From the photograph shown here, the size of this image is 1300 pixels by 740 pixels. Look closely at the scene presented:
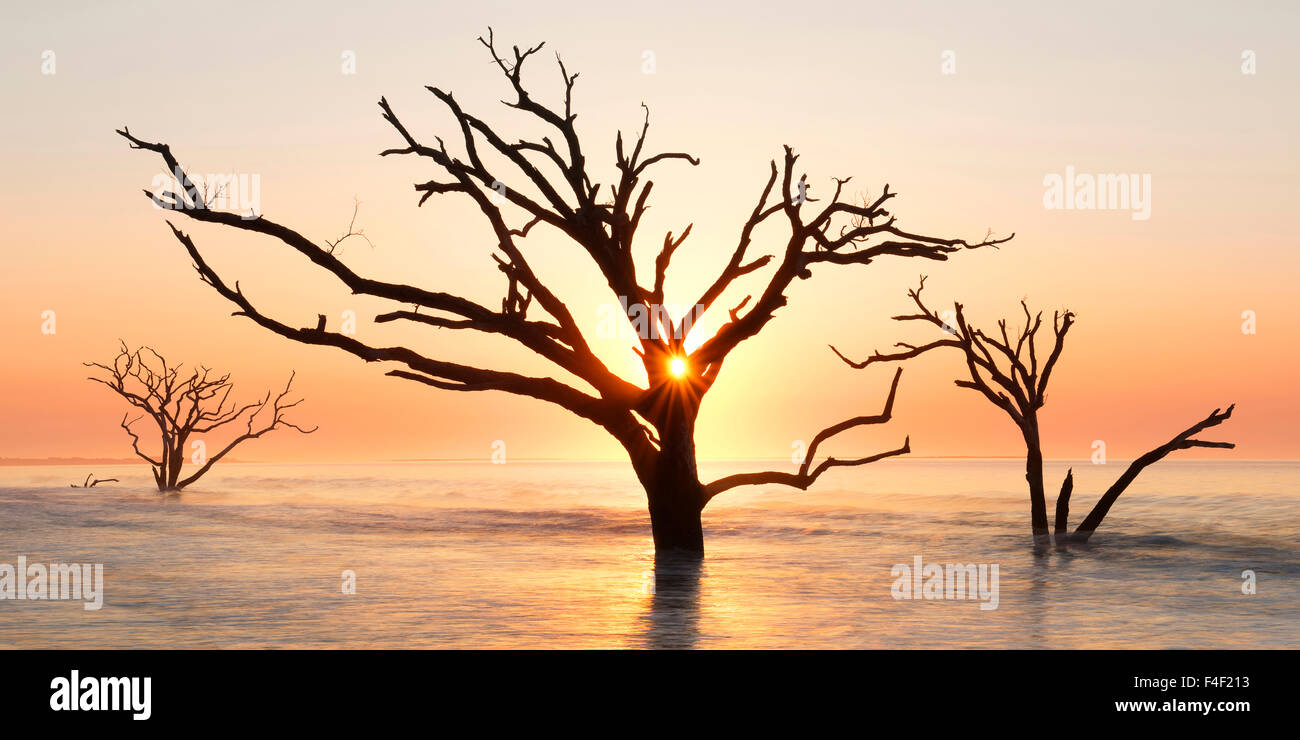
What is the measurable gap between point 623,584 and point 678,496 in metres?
4.12

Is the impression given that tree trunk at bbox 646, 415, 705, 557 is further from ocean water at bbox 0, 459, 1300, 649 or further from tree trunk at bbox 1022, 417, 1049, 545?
tree trunk at bbox 1022, 417, 1049, 545

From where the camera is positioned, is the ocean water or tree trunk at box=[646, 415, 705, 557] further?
tree trunk at box=[646, 415, 705, 557]

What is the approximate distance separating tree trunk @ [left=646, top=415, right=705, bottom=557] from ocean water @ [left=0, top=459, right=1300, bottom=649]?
32.5 inches

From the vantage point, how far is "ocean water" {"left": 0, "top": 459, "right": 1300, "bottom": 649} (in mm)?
10141

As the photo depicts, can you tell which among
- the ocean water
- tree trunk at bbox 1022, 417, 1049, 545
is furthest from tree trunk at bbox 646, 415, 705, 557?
tree trunk at bbox 1022, 417, 1049, 545

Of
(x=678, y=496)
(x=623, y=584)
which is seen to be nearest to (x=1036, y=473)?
(x=678, y=496)

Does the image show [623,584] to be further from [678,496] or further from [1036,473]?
[1036,473]

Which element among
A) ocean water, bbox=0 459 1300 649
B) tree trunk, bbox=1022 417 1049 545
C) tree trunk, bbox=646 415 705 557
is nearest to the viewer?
ocean water, bbox=0 459 1300 649

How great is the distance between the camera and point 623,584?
47.3ft

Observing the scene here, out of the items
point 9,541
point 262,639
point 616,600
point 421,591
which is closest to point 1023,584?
point 616,600

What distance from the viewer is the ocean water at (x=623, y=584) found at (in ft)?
33.3

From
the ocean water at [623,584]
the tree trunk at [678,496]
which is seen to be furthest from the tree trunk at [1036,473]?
the tree trunk at [678,496]
